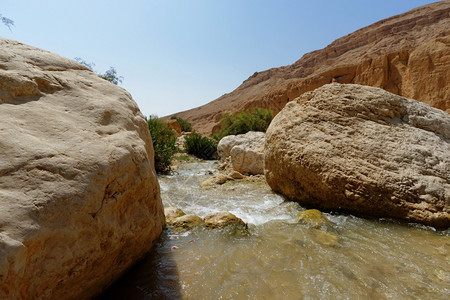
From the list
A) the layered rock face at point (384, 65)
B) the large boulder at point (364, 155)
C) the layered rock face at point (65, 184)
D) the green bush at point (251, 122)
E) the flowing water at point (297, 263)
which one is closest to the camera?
the layered rock face at point (65, 184)

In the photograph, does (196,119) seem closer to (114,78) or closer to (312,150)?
(114,78)

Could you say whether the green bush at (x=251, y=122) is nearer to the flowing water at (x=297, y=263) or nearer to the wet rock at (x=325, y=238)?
the flowing water at (x=297, y=263)

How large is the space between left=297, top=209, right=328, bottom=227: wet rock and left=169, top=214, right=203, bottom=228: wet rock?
4.40 ft

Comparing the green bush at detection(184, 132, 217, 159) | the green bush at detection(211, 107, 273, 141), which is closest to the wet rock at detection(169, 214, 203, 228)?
the green bush at detection(184, 132, 217, 159)

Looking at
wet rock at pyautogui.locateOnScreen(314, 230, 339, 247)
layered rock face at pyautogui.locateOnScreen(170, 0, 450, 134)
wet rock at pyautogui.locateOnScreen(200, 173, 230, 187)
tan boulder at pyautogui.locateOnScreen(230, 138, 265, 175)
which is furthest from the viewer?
layered rock face at pyautogui.locateOnScreen(170, 0, 450, 134)

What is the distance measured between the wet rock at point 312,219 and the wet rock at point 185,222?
1341mm

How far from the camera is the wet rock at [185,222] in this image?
126 inches

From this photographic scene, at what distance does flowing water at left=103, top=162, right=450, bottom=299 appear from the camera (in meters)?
1.98

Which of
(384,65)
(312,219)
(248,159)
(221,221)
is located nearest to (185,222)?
(221,221)

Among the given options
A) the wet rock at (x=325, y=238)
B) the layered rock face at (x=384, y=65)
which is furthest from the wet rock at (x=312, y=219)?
the layered rock face at (x=384, y=65)

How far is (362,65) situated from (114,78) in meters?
20.3

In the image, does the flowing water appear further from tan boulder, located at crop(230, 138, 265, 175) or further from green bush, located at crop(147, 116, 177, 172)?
green bush, located at crop(147, 116, 177, 172)

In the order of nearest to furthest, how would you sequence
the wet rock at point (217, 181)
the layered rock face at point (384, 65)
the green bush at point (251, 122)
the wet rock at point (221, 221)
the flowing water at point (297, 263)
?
the flowing water at point (297, 263)
the wet rock at point (221, 221)
the wet rock at point (217, 181)
the layered rock face at point (384, 65)
the green bush at point (251, 122)

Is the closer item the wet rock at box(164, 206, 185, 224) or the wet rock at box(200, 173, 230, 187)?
the wet rock at box(164, 206, 185, 224)
